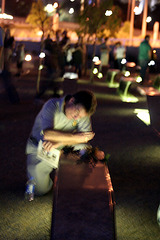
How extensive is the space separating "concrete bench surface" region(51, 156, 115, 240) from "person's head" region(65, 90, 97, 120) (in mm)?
594

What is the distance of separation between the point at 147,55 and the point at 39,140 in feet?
47.5

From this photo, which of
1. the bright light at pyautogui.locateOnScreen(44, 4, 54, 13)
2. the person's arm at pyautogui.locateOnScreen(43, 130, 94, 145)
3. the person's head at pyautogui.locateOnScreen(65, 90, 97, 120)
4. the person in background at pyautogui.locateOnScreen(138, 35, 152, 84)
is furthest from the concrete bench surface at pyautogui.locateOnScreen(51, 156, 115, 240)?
the person in background at pyautogui.locateOnScreen(138, 35, 152, 84)

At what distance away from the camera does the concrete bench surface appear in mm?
4047

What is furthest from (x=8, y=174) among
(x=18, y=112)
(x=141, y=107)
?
(x=141, y=107)

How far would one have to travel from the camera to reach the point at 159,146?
30.9 ft

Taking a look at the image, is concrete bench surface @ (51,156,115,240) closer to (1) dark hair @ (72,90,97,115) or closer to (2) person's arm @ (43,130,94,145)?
(2) person's arm @ (43,130,94,145)

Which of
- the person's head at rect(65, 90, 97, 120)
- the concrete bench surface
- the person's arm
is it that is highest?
the person's head at rect(65, 90, 97, 120)

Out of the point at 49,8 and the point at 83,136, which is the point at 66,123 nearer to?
the point at 83,136

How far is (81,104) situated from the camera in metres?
4.96

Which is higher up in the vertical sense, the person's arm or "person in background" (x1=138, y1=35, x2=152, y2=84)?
"person in background" (x1=138, y1=35, x2=152, y2=84)

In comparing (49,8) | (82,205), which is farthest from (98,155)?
(49,8)

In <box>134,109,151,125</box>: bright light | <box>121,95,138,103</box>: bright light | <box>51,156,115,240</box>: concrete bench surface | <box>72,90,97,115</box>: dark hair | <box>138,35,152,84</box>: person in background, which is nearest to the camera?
<box>51,156,115,240</box>: concrete bench surface

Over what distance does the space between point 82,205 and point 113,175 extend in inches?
117

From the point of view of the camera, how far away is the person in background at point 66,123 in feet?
16.4
